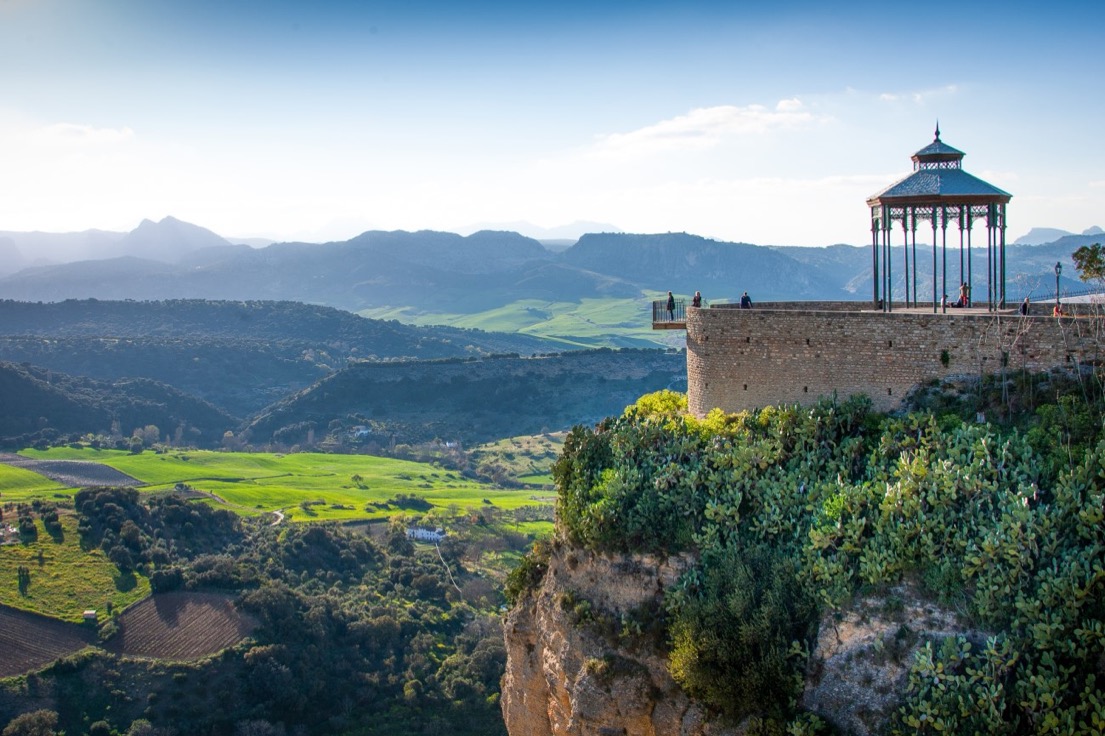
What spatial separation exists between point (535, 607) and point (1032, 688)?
11.5m

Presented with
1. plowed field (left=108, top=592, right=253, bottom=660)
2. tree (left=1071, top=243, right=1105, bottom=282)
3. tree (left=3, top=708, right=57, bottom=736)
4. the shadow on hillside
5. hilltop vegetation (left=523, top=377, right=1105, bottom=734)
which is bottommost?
tree (left=3, top=708, right=57, bottom=736)

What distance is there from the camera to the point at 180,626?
49281mm

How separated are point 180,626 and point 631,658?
3435 cm

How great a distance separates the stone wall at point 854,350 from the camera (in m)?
20.7

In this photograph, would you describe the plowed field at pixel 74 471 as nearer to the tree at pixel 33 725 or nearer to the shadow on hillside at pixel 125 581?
the shadow on hillside at pixel 125 581

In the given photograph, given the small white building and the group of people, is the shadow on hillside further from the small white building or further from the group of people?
the group of people

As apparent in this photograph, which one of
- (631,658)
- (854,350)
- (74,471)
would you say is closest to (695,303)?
(854,350)

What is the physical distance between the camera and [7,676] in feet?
142

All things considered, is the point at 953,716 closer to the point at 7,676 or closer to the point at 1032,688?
the point at 1032,688

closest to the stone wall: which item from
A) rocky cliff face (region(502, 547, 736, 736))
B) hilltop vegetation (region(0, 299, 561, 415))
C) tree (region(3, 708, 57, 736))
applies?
rocky cliff face (region(502, 547, 736, 736))

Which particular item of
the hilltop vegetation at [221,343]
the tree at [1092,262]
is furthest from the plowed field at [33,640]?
the hilltop vegetation at [221,343]

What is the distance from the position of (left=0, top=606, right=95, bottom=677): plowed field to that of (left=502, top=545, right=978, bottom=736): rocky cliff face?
2759cm

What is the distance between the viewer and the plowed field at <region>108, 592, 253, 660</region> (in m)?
47.0

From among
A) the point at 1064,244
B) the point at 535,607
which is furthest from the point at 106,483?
the point at 1064,244
